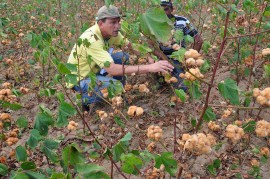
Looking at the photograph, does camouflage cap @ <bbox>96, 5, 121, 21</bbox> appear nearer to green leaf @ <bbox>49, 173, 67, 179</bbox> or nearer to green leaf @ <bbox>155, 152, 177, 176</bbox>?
green leaf @ <bbox>155, 152, 177, 176</bbox>

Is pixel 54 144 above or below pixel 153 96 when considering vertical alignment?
above

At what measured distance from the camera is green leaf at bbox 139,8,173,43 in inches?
48.3

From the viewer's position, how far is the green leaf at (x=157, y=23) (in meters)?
1.23

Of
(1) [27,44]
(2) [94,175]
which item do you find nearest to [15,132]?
(2) [94,175]

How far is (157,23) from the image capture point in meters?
1.23

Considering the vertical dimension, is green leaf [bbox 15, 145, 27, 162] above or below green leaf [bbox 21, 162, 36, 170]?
below

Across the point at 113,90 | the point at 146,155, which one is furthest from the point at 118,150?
the point at 113,90

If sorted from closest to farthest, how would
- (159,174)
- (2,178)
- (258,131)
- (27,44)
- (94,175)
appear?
(94,175) < (258,131) < (159,174) < (2,178) < (27,44)

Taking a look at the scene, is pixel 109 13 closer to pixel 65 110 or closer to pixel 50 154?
pixel 65 110

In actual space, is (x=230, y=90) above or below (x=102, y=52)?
above

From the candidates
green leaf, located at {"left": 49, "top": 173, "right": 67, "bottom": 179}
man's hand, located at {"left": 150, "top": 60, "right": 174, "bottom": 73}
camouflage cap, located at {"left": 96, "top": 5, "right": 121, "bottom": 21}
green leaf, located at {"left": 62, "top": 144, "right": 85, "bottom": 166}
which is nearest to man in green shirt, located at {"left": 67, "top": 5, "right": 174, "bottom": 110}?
camouflage cap, located at {"left": 96, "top": 5, "right": 121, "bottom": 21}

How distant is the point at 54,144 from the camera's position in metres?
1.95

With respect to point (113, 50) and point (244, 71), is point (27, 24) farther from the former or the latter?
point (244, 71)

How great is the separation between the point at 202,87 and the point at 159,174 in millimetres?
1709
